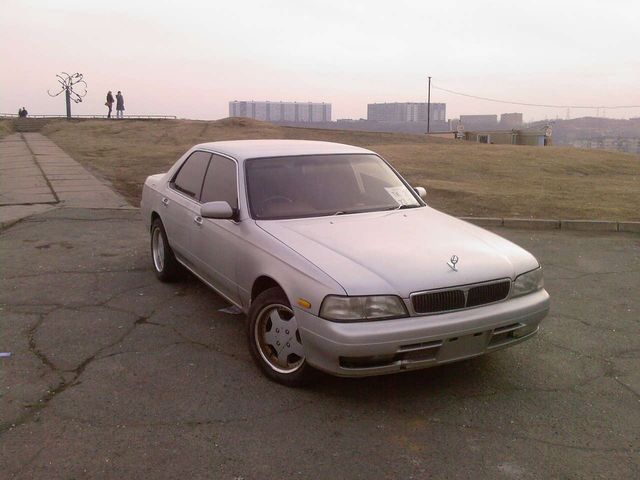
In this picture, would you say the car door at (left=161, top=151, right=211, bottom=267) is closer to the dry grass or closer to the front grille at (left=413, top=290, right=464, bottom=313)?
the front grille at (left=413, top=290, right=464, bottom=313)

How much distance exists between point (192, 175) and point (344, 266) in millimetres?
2557

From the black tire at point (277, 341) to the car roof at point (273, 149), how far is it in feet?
4.80

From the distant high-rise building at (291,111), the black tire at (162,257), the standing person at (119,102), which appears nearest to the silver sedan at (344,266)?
the black tire at (162,257)

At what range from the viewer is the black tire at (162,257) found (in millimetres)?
5980

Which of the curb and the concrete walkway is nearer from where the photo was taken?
the curb

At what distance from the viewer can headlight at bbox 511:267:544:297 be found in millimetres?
3905

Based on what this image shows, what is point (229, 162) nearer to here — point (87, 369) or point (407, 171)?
point (87, 369)

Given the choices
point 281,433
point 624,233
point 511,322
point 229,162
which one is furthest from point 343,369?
point 624,233

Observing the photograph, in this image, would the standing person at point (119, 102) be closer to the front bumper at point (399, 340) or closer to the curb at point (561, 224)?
the curb at point (561, 224)

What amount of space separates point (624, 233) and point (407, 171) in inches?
278

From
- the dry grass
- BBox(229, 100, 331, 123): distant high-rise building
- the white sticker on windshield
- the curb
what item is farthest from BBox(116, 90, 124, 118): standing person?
BBox(229, 100, 331, 123): distant high-rise building

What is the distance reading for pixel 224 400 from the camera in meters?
3.71

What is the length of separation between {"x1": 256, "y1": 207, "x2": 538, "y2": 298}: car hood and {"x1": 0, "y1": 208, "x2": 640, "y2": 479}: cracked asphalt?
755 millimetres

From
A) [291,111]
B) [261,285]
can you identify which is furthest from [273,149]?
[291,111]
